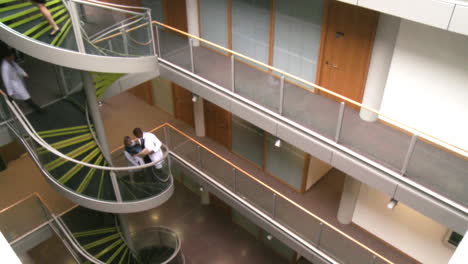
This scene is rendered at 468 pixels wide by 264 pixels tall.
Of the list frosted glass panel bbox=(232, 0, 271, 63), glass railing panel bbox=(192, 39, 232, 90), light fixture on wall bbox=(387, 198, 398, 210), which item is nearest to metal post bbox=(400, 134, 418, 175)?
light fixture on wall bbox=(387, 198, 398, 210)

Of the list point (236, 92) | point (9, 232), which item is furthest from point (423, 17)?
point (9, 232)

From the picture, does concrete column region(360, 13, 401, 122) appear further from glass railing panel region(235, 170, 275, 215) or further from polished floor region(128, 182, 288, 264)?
polished floor region(128, 182, 288, 264)

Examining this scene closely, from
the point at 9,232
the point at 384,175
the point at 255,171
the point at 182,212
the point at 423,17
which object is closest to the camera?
the point at 423,17

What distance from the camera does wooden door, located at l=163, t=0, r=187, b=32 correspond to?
35.9ft

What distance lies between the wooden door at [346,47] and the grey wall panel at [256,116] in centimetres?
150

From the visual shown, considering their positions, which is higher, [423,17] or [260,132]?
[423,17]

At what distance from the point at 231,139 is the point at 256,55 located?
9.85 feet

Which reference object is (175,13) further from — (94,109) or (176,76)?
(94,109)

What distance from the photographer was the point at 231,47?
9.95 m

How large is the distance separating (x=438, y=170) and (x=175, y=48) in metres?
5.99

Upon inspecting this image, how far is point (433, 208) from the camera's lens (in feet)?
20.0

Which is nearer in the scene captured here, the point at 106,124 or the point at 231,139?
the point at 231,139

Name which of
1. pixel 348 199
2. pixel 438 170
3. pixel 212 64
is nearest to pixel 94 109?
pixel 212 64

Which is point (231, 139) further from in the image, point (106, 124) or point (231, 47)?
point (106, 124)
